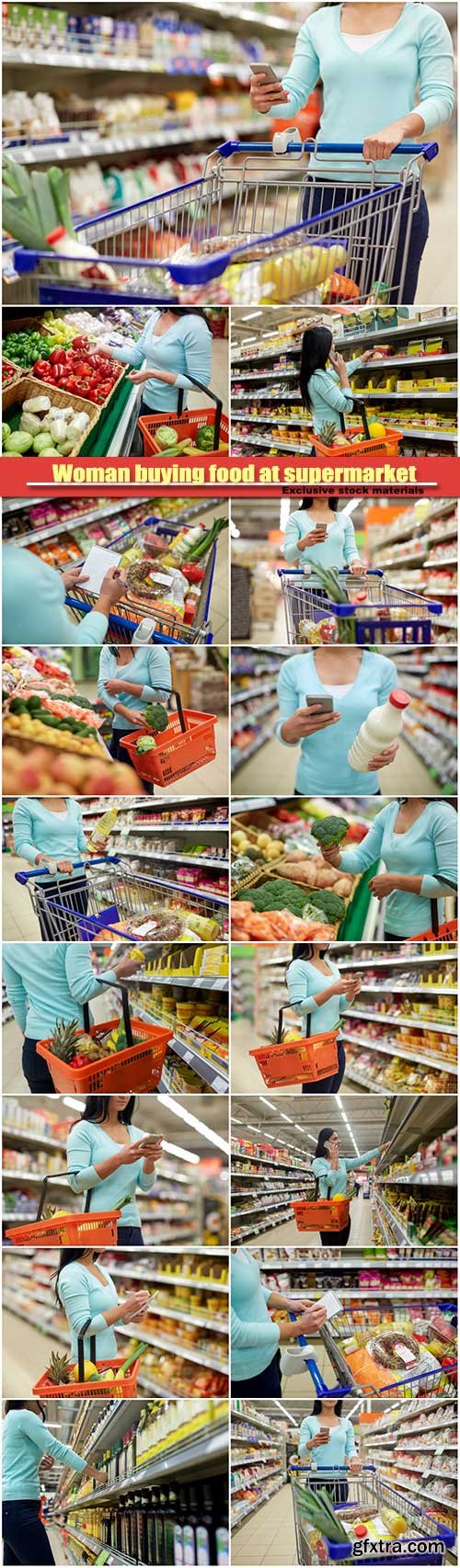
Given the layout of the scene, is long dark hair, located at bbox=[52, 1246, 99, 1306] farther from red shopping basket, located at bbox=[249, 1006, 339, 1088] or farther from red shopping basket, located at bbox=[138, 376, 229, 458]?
red shopping basket, located at bbox=[138, 376, 229, 458]

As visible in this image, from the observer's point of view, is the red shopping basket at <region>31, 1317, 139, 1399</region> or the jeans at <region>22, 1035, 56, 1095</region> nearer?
the red shopping basket at <region>31, 1317, 139, 1399</region>

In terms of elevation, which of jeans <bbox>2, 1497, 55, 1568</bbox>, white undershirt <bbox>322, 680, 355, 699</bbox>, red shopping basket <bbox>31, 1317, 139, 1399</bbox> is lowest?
jeans <bbox>2, 1497, 55, 1568</bbox>

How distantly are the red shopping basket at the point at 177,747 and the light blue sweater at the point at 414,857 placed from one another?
50cm

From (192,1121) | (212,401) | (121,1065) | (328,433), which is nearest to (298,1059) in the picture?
(192,1121)

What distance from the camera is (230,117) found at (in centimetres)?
429

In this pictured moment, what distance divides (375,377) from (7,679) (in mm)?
1332

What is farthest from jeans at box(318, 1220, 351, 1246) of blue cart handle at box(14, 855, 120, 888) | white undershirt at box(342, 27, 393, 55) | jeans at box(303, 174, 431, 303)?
white undershirt at box(342, 27, 393, 55)

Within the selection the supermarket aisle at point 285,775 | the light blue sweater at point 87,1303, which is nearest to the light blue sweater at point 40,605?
the supermarket aisle at point 285,775

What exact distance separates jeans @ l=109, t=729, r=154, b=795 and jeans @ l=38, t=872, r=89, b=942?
298 mm

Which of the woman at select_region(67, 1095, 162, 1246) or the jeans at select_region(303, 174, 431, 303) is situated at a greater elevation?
the jeans at select_region(303, 174, 431, 303)

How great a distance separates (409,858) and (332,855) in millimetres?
218

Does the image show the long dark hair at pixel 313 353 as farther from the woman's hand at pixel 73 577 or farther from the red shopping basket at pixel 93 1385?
the red shopping basket at pixel 93 1385

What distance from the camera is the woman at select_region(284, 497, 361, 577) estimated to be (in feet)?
11.8

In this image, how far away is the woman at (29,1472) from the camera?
355cm
